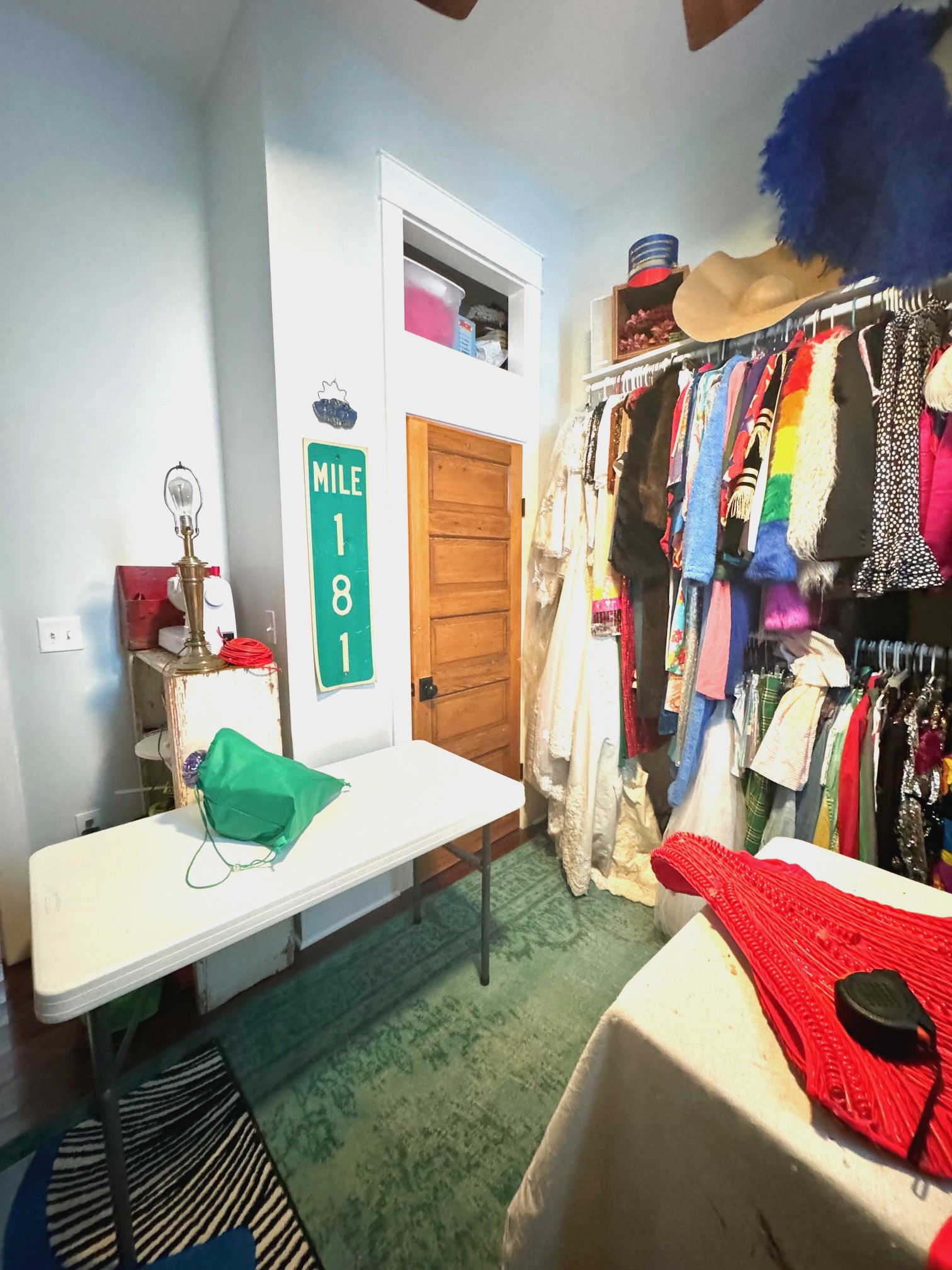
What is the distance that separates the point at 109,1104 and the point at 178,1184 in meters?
0.44

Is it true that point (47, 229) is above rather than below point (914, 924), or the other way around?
above

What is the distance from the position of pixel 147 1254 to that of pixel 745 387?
2532 millimetres

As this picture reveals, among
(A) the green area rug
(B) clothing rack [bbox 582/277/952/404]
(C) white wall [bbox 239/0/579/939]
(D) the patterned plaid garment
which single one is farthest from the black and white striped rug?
(B) clothing rack [bbox 582/277/952/404]

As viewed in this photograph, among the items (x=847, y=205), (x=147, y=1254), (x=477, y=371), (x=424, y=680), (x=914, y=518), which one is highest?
(x=847, y=205)

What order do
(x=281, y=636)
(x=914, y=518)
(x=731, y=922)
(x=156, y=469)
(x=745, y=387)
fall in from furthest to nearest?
(x=156, y=469), (x=281, y=636), (x=745, y=387), (x=914, y=518), (x=731, y=922)

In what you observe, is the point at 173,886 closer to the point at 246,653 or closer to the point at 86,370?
the point at 246,653

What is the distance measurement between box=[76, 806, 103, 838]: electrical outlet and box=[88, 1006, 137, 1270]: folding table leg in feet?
3.55

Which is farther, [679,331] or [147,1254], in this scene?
[679,331]

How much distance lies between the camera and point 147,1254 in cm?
98

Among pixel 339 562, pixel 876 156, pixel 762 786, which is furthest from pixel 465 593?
pixel 876 156

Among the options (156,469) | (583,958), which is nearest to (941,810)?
(583,958)

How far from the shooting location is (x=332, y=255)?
1548 millimetres

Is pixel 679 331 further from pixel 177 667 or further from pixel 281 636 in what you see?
pixel 177 667

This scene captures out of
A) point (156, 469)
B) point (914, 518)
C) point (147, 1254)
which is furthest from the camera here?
point (156, 469)
